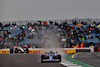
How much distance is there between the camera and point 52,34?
25.9m

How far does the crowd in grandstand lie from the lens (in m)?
24.2

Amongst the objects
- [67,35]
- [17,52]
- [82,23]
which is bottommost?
[17,52]

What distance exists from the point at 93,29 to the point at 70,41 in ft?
14.7

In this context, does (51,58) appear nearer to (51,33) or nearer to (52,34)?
(52,34)

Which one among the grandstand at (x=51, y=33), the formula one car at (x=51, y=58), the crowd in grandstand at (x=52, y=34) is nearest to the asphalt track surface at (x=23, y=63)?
the formula one car at (x=51, y=58)

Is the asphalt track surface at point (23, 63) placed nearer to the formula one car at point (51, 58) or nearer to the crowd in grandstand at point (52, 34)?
the formula one car at point (51, 58)

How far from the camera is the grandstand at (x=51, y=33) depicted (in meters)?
24.2

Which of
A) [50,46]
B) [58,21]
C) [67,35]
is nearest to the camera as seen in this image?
[50,46]

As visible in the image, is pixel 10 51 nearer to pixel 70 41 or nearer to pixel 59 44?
pixel 59 44

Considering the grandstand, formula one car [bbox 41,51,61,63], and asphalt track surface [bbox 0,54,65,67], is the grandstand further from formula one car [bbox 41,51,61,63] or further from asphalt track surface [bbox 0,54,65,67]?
formula one car [bbox 41,51,61,63]

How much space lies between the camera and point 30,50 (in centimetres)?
2197

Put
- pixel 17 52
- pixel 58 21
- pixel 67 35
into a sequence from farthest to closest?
pixel 58 21 < pixel 67 35 < pixel 17 52

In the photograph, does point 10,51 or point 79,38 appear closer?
point 10,51

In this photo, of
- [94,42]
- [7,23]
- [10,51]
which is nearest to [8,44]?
[10,51]
